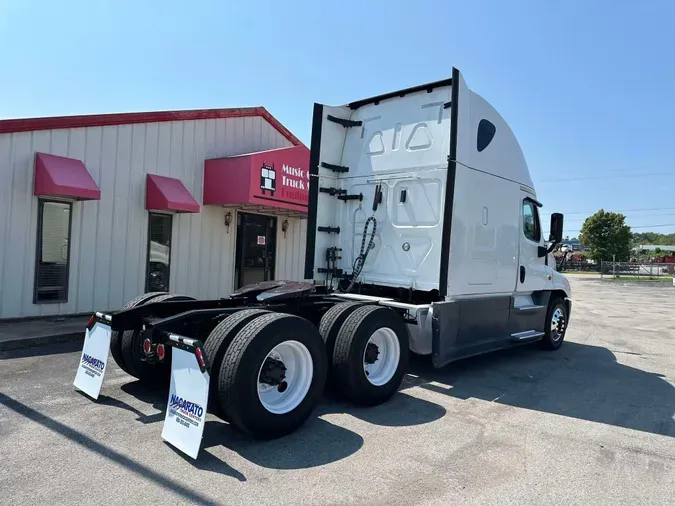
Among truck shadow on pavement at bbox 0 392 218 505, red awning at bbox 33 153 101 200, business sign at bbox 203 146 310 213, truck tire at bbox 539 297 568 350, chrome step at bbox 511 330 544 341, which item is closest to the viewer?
truck shadow on pavement at bbox 0 392 218 505

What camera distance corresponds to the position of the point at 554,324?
860 centimetres

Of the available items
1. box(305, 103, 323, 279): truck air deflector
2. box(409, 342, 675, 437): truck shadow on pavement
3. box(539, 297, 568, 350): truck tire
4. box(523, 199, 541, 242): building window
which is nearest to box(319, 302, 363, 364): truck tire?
box(409, 342, 675, 437): truck shadow on pavement

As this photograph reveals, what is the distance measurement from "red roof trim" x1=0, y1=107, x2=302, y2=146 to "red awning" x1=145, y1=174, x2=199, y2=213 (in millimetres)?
1284

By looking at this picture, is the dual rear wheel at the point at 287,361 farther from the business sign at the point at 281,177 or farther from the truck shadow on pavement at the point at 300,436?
the business sign at the point at 281,177

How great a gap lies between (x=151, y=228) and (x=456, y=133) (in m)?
7.57

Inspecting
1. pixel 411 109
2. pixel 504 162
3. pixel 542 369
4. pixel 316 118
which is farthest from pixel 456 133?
pixel 542 369

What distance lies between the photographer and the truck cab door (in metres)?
7.54

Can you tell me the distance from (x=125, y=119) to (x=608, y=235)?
177 ft

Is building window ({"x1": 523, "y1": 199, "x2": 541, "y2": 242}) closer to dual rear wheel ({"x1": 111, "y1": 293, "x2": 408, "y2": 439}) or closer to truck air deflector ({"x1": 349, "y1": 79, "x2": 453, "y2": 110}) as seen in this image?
truck air deflector ({"x1": 349, "y1": 79, "x2": 453, "y2": 110})

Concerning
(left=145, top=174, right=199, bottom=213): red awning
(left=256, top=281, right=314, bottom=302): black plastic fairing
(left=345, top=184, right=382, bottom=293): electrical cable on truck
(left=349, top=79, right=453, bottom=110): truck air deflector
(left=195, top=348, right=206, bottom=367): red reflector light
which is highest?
(left=349, top=79, right=453, bottom=110): truck air deflector

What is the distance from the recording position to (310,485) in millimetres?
3291

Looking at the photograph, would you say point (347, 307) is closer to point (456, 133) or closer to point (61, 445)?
point (456, 133)

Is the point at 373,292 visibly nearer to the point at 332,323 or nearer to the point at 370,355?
the point at 370,355

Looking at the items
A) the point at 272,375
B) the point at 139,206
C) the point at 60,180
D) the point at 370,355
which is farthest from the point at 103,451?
the point at 139,206
